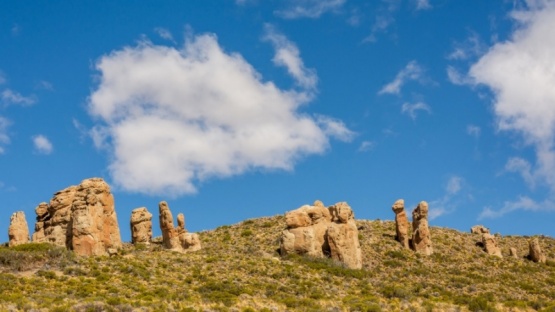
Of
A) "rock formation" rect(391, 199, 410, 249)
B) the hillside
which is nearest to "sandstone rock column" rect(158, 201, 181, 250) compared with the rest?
the hillside

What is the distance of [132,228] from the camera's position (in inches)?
2442

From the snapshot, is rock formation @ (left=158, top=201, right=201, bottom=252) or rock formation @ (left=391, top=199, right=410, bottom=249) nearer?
rock formation @ (left=158, top=201, right=201, bottom=252)

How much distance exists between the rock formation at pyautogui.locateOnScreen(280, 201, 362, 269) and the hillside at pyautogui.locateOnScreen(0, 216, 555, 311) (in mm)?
1694

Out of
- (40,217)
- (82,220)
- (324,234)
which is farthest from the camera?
(324,234)

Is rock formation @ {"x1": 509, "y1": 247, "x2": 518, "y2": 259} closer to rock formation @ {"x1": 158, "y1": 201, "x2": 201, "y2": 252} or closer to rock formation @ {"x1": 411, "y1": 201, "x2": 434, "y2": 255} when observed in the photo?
rock formation @ {"x1": 411, "y1": 201, "x2": 434, "y2": 255}

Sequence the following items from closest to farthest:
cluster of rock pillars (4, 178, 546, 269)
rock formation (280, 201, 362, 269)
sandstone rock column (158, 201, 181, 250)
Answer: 1. cluster of rock pillars (4, 178, 546, 269)
2. rock formation (280, 201, 362, 269)
3. sandstone rock column (158, 201, 181, 250)

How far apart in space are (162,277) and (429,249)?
31.1m

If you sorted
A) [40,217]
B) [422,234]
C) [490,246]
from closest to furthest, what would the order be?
1. [40,217]
2. [422,234]
3. [490,246]

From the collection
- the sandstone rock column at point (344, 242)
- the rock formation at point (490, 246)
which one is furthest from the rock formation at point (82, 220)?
the rock formation at point (490, 246)

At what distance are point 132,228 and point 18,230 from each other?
10.9 m

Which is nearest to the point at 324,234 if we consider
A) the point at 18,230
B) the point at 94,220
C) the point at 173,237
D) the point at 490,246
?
the point at 173,237

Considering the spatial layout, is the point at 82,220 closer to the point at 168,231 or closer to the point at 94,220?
the point at 94,220

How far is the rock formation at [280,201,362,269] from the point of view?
5581 cm

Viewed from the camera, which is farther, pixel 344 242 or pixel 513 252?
pixel 513 252
